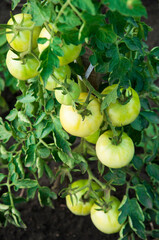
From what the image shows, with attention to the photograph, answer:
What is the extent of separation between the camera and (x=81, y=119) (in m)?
0.73

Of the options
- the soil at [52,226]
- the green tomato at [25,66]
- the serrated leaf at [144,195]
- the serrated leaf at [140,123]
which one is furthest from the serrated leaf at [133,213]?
the green tomato at [25,66]

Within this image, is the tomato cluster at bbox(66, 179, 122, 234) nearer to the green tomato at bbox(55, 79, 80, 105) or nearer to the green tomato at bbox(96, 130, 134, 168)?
the green tomato at bbox(96, 130, 134, 168)

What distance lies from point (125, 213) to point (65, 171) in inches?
11.3

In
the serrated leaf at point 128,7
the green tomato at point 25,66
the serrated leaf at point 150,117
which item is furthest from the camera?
the serrated leaf at point 150,117

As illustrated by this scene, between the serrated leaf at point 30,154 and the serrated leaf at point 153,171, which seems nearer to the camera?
the serrated leaf at point 30,154

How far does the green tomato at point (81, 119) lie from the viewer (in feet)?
2.39

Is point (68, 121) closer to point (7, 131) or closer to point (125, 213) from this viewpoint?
point (7, 131)

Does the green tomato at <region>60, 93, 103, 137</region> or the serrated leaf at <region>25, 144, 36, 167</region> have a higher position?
the green tomato at <region>60, 93, 103, 137</region>

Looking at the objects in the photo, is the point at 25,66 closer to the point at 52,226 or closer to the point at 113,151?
the point at 113,151

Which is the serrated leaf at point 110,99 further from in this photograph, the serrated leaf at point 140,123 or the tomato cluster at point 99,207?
the tomato cluster at point 99,207

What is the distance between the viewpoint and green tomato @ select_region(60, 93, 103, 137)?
0.73 metres

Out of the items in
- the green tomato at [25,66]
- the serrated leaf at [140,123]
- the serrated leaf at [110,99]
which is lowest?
the serrated leaf at [140,123]

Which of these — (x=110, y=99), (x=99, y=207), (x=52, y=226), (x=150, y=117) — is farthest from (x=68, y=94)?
(x=52, y=226)

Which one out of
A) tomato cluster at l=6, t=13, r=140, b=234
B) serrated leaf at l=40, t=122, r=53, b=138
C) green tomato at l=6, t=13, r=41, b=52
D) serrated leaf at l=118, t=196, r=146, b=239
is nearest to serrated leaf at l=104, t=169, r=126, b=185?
serrated leaf at l=118, t=196, r=146, b=239
